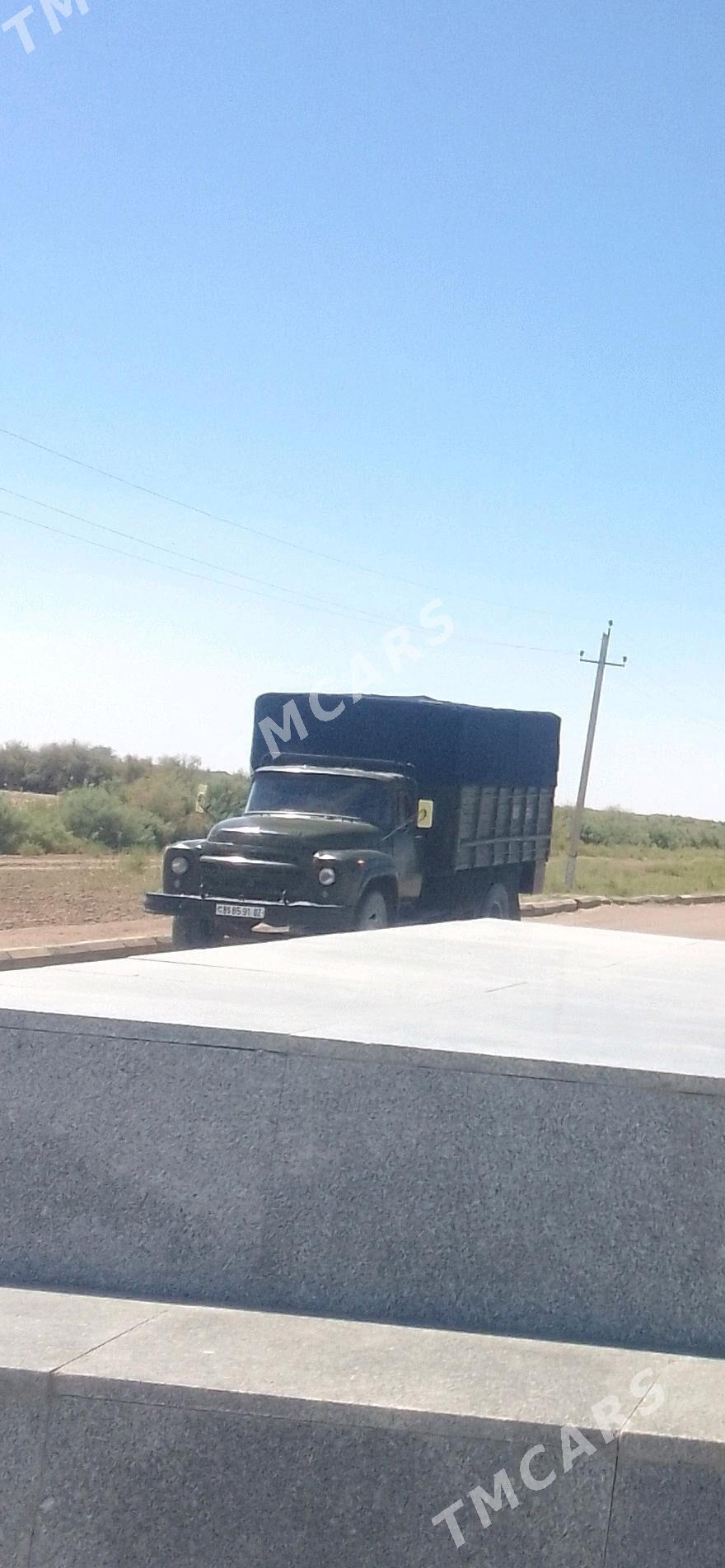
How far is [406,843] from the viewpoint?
15.3m

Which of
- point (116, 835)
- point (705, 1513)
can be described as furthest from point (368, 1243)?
point (116, 835)

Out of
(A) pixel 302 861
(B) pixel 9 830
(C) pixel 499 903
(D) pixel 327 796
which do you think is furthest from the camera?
(B) pixel 9 830

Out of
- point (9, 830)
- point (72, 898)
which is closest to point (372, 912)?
point (72, 898)

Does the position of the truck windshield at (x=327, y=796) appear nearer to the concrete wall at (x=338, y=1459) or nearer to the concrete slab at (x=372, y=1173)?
the concrete slab at (x=372, y=1173)

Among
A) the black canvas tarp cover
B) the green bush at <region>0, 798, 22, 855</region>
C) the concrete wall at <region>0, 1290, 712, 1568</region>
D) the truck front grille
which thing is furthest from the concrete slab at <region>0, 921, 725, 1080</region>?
the green bush at <region>0, 798, 22, 855</region>

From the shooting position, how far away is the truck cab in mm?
14055

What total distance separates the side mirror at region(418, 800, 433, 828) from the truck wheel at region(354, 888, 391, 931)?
3.22 ft

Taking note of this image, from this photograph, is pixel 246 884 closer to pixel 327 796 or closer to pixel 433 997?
pixel 327 796

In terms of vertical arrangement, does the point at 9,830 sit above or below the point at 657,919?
below

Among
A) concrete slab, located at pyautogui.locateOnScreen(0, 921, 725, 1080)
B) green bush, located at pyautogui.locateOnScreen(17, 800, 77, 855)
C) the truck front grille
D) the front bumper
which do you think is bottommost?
green bush, located at pyautogui.locateOnScreen(17, 800, 77, 855)

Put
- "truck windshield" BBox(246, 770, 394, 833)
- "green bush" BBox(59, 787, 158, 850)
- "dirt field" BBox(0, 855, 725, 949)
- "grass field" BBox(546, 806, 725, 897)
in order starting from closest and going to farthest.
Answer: "truck windshield" BBox(246, 770, 394, 833)
"dirt field" BBox(0, 855, 725, 949)
"green bush" BBox(59, 787, 158, 850)
"grass field" BBox(546, 806, 725, 897)

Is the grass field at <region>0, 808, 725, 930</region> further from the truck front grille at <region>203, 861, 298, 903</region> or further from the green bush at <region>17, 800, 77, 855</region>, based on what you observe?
the truck front grille at <region>203, 861, 298, 903</region>

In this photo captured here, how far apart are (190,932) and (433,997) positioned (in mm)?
10501

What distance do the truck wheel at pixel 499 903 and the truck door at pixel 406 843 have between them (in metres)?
1.64
